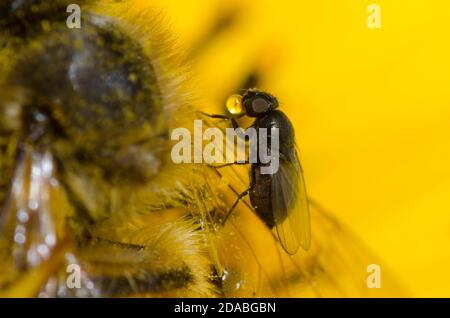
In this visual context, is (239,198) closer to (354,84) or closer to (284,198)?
(284,198)

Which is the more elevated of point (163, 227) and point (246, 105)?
point (246, 105)

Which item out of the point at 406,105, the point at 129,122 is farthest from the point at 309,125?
the point at 129,122

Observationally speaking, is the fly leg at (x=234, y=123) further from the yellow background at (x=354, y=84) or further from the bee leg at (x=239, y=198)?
the yellow background at (x=354, y=84)

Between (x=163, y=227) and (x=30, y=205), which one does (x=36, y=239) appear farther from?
(x=163, y=227)

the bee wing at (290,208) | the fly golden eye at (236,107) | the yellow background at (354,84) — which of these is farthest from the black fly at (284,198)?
the yellow background at (354,84)

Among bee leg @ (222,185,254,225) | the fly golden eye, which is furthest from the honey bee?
the fly golden eye

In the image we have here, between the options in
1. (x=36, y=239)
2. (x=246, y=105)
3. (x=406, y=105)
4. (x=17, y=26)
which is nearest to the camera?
(x=36, y=239)

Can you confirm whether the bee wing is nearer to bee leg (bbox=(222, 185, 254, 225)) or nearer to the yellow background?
bee leg (bbox=(222, 185, 254, 225))
